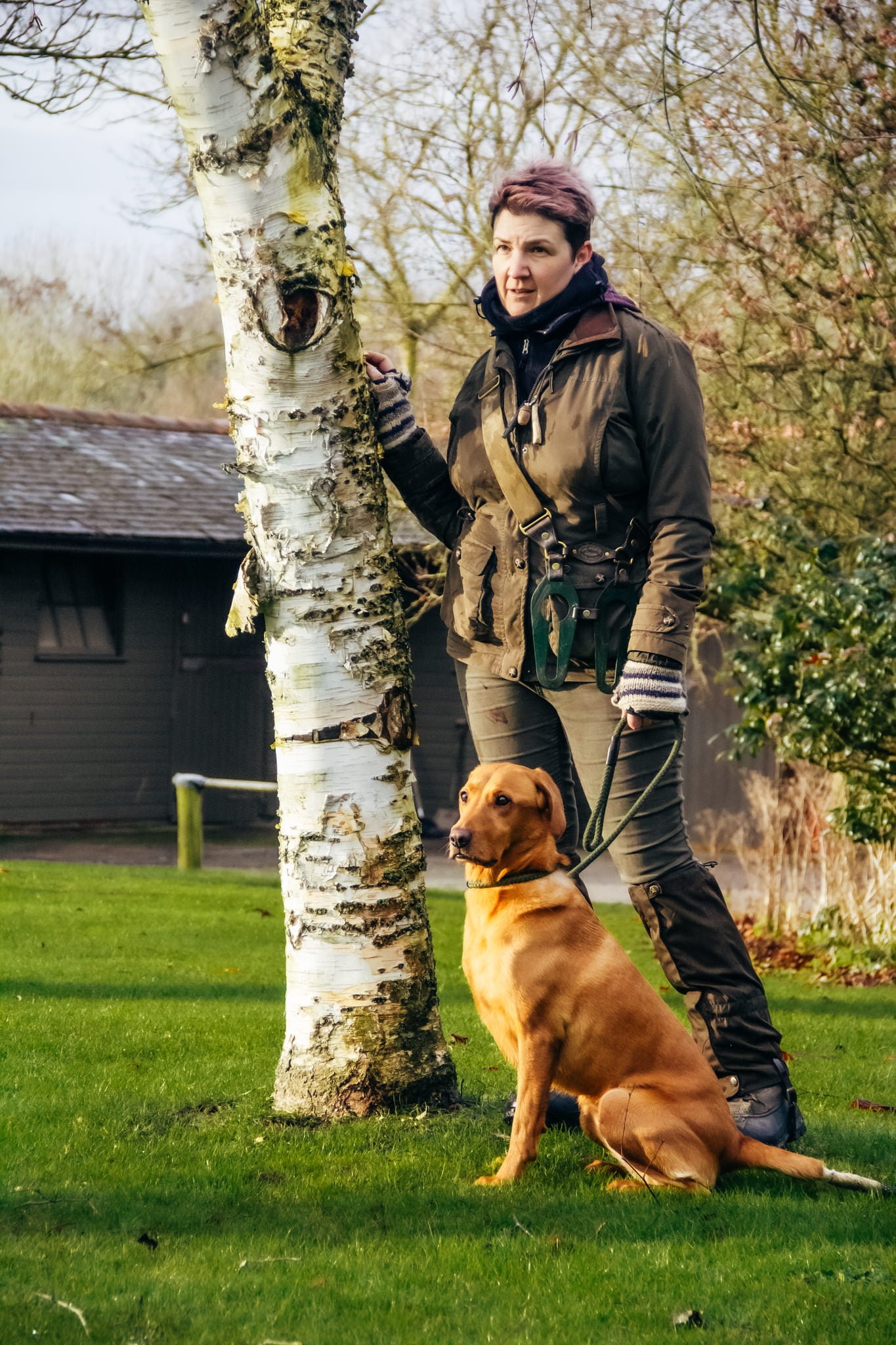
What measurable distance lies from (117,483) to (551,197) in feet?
44.2

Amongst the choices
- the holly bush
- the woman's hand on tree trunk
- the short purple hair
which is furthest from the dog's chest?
the holly bush

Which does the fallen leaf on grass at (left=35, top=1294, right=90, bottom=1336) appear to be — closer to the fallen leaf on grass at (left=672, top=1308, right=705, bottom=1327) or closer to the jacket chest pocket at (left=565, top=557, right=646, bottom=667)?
the fallen leaf on grass at (left=672, top=1308, right=705, bottom=1327)

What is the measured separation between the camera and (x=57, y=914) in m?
8.95

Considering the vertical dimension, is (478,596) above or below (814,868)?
above

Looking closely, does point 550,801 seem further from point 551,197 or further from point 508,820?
point 551,197

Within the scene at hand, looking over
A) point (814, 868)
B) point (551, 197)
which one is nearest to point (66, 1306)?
point (551, 197)

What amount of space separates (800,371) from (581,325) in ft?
20.6

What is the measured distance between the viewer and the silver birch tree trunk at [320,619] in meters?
3.95

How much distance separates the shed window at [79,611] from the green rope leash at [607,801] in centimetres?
1289

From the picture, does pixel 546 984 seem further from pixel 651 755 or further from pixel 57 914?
pixel 57 914

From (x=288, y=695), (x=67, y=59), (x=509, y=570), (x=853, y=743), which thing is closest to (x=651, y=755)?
(x=509, y=570)

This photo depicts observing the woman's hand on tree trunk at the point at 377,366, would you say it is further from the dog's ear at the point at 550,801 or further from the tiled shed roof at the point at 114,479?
the tiled shed roof at the point at 114,479

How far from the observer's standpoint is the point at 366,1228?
3.19 metres

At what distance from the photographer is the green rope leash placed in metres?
3.62
